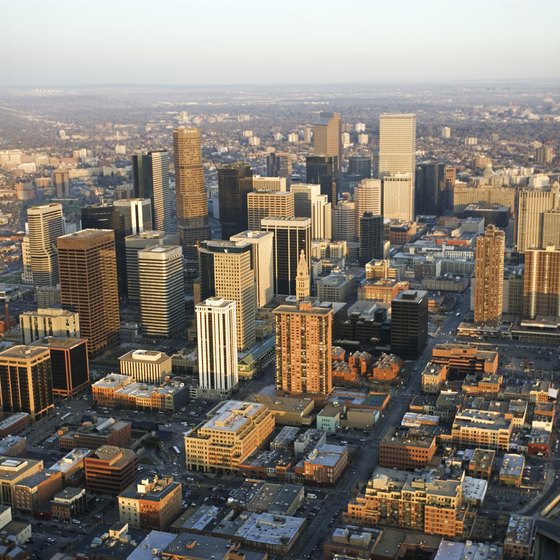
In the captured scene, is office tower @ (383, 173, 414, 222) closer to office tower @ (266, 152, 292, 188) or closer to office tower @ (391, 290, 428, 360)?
office tower @ (266, 152, 292, 188)

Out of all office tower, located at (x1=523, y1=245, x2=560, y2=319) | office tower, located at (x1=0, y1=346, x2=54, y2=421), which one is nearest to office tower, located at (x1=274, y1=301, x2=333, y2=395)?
office tower, located at (x1=0, y1=346, x2=54, y2=421)

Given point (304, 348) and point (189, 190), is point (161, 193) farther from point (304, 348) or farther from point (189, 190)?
point (304, 348)

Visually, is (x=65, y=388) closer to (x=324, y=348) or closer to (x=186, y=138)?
(x=324, y=348)

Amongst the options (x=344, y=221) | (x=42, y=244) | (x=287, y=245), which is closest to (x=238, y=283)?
(x=287, y=245)

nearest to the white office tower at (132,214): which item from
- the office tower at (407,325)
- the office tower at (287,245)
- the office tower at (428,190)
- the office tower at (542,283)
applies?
the office tower at (287,245)

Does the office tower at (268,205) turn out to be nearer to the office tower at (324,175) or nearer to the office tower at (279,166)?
the office tower at (324,175)
